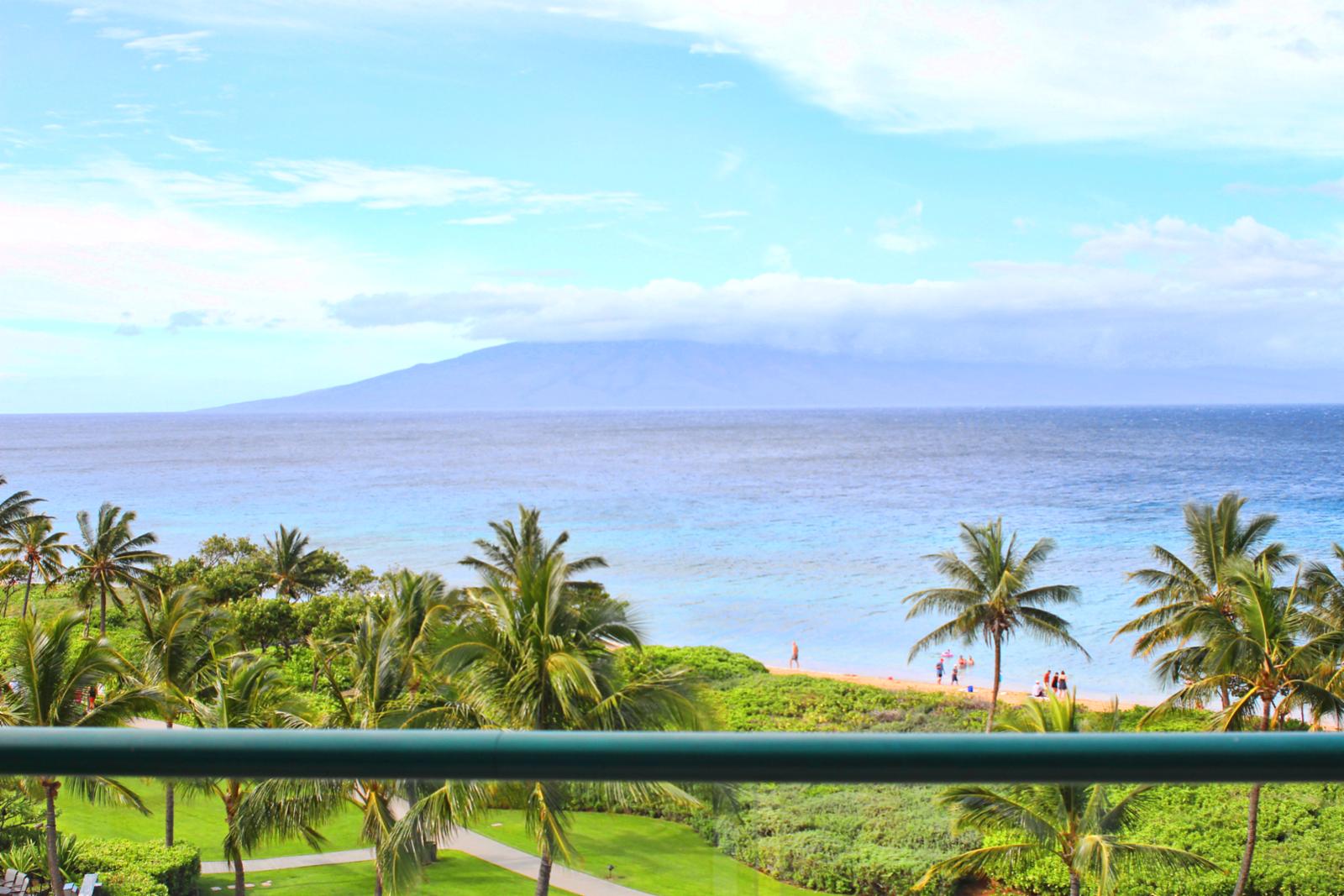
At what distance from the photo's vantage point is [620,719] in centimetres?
1351

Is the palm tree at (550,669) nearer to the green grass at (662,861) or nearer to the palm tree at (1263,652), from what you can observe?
the green grass at (662,861)

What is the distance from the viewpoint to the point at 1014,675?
133 feet

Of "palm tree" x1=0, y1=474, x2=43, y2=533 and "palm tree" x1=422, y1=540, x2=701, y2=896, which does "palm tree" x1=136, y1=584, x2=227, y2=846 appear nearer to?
"palm tree" x1=422, y1=540, x2=701, y2=896

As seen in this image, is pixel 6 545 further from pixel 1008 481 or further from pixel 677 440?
pixel 677 440

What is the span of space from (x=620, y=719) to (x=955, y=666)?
30555 millimetres

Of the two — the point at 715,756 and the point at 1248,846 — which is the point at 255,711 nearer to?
the point at 1248,846

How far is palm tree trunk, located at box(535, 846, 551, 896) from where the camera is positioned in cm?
218

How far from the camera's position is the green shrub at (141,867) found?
8844 millimetres

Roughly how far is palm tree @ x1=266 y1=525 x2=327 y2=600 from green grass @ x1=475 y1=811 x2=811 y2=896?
3742 cm

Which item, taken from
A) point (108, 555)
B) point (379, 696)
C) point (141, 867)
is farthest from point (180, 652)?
point (108, 555)

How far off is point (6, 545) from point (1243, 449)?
11772cm

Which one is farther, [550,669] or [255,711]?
[255,711]

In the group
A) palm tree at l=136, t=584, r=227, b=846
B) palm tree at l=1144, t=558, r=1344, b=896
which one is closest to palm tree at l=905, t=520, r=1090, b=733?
palm tree at l=1144, t=558, r=1344, b=896

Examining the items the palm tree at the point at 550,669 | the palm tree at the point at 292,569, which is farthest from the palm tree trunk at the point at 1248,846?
the palm tree at the point at 292,569
